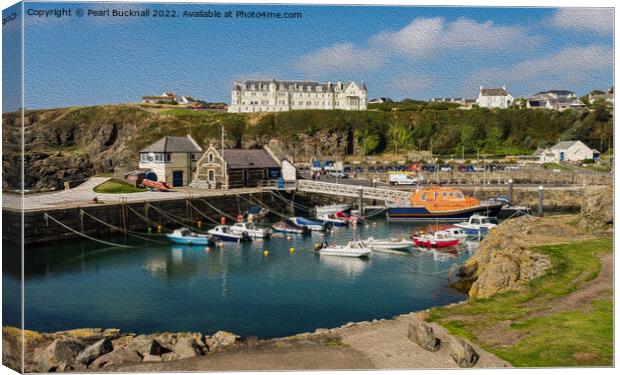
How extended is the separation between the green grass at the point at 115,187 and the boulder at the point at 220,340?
13483 millimetres

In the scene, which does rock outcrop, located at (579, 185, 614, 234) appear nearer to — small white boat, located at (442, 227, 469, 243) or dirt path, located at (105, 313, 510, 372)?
small white boat, located at (442, 227, 469, 243)

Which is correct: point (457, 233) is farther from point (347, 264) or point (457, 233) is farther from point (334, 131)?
point (334, 131)

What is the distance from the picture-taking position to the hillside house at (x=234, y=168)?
32062mm

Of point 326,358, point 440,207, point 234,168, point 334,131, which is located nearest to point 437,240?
point 440,207

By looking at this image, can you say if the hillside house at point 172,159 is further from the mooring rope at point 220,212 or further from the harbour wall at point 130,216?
the mooring rope at point 220,212

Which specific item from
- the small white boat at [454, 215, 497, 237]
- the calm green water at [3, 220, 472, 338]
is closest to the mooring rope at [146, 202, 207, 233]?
the calm green water at [3, 220, 472, 338]

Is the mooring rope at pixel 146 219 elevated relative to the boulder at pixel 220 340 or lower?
elevated

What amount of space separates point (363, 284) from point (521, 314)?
745 centimetres

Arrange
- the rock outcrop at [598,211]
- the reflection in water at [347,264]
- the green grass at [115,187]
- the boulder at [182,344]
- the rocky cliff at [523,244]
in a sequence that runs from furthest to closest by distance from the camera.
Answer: the green grass at [115,187], the reflection in water at [347,264], the rock outcrop at [598,211], the rocky cliff at [523,244], the boulder at [182,344]

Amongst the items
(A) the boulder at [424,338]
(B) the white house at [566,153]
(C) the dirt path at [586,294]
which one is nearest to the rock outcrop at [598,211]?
(C) the dirt path at [586,294]

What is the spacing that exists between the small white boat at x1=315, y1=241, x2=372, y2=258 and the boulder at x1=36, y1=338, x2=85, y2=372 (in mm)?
14737

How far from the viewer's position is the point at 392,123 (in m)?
64.4

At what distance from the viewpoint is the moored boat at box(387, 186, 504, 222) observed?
1312 inches

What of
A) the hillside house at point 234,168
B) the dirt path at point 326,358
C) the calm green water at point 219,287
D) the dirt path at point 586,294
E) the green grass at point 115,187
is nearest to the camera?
the dirt path at point 326,358
